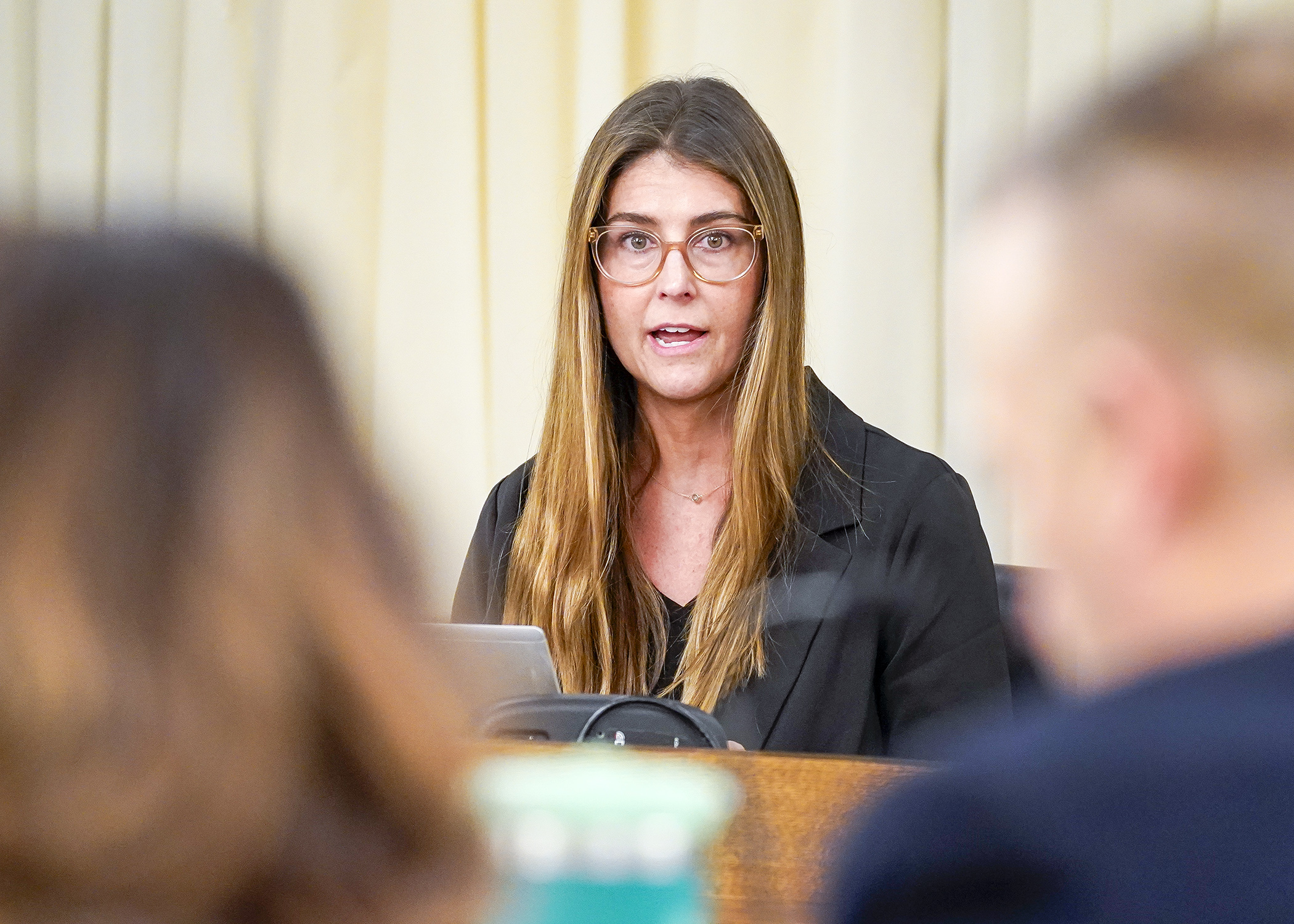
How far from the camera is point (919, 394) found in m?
2.36

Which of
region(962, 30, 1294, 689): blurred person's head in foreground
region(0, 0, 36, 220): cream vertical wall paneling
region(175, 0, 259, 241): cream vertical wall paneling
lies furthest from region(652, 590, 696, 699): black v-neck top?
region(0, 0, 36, 220): cream vertical wall paneling

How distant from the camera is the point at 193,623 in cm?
47

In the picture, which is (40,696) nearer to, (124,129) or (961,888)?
(961,888)

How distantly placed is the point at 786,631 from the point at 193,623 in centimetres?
129

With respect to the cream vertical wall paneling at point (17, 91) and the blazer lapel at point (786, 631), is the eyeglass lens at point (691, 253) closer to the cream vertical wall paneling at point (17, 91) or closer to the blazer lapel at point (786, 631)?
the blazer lapel at point (786, 631)

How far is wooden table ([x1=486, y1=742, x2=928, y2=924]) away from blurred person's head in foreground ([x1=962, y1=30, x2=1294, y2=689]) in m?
0.41

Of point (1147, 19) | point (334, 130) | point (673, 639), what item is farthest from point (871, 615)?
point (334, 130)

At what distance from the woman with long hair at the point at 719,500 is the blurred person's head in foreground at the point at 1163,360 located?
3.54ft

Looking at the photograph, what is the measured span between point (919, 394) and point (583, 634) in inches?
35.4

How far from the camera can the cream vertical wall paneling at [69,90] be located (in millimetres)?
2723

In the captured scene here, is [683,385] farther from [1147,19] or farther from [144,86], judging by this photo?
[144,86]

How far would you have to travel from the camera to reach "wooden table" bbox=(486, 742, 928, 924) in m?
0.94

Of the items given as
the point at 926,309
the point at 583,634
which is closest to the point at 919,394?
the point at 926,309

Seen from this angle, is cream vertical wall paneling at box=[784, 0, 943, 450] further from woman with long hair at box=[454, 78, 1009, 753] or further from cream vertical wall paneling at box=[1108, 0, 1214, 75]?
woman with long hair at box=[454, 78, 1009, 753]
